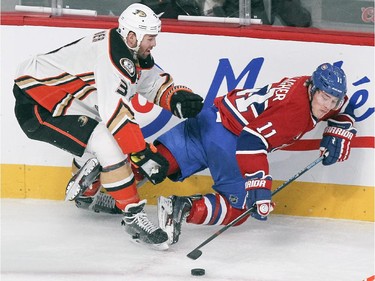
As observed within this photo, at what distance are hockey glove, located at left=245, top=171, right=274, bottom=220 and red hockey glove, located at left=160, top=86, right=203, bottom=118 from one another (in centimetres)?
45

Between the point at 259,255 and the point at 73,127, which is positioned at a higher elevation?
the point at 73,127

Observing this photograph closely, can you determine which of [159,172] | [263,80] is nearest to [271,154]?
[263,80]

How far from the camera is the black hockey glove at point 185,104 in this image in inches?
207

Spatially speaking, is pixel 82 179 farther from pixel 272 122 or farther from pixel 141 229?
pixel 272 122

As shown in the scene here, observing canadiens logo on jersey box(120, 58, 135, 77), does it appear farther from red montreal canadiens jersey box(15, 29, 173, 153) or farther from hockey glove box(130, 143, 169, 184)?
hockey glove box(130, 143, 169, 184)

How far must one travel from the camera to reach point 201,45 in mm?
5535

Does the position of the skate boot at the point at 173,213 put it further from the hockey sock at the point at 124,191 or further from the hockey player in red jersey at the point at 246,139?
the hockey sock at the point at 124,191

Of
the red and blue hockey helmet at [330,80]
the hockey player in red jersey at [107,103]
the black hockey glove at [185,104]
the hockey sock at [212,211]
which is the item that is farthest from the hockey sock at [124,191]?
the red and blue hockey helmet at [330,80]

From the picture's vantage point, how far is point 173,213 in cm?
517

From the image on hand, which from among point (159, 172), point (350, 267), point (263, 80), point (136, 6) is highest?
point (136, 6)

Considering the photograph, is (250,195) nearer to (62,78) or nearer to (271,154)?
(271,154)

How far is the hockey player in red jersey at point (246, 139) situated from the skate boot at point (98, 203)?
14.0 inches

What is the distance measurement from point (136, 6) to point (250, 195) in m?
0.98

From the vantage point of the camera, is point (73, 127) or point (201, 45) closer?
point (73, 127)
